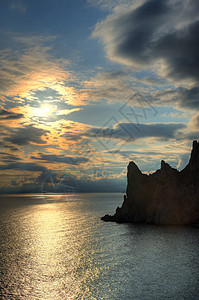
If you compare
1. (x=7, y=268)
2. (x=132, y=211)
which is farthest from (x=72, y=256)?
(x=132, y=211)

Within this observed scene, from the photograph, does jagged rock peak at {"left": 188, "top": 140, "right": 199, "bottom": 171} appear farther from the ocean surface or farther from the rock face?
the ocean surface

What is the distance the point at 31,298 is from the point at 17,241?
4430cm

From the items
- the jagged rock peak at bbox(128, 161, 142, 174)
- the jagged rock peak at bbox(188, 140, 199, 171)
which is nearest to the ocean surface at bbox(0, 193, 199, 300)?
the jagged rock peak at bbox(188, 140, 199, 171)

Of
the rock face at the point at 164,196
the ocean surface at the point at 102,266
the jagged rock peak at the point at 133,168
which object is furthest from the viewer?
the jagged rock peak at the point at 133,168

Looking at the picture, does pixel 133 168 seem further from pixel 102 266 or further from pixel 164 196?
pixel 102 266

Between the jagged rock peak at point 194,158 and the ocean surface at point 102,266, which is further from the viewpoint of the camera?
the jagged rock peak at point 194,158

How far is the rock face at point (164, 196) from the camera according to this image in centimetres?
9831

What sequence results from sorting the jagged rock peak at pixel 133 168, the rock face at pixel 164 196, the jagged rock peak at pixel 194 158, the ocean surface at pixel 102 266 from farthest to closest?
the jagged rock peak at pixel 133 168
the jagged rock peak at pixel 194 158
the rock face at pixel 164 196
the ocean surface at pixel 102 266

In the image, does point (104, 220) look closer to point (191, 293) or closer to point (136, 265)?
point (136, 265)

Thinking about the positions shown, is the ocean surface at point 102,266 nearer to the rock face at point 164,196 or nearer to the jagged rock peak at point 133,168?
the rock face at point 164,196

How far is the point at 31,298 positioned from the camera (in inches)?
1425

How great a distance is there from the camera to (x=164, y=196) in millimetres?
104125

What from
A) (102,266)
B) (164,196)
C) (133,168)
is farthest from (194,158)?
(102,266)

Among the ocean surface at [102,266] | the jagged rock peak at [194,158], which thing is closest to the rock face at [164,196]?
the jagged rock peak at [194,158]
